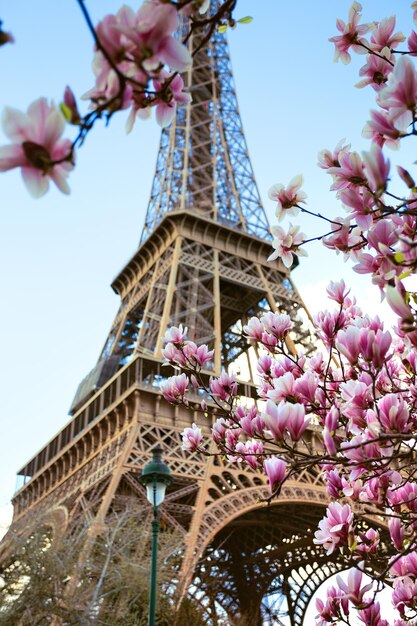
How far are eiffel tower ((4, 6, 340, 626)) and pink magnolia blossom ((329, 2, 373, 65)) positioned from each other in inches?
566

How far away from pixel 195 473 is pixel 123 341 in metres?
11.7

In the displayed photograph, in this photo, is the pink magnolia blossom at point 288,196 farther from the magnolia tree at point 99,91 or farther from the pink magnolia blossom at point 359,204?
the magnolia tree at point 99,91

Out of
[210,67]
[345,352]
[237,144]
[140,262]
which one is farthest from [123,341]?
[345,352]

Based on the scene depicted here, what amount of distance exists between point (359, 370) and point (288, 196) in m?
1.10

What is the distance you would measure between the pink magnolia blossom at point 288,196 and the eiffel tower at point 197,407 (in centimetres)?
1403

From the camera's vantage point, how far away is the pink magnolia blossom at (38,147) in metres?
1.63

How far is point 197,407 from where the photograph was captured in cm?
1507

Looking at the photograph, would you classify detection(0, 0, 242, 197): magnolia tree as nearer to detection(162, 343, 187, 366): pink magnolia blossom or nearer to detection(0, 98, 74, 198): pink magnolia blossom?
detection(0, 98, 74, 198): pink magnolia blossom

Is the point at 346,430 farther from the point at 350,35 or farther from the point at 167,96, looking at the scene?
the point at 167,96

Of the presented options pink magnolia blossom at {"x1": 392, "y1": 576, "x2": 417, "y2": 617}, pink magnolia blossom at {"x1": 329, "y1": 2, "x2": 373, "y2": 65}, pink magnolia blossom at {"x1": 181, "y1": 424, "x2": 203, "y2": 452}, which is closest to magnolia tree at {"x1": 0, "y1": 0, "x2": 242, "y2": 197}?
pink magnolia blossom at {"x1": 329, "y1": 2, "x2": 373, "y2": 65}

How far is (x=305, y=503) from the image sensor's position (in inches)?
830

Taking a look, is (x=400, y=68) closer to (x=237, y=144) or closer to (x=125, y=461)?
(x=125, y=461)

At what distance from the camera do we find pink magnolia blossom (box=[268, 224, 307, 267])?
152 inches

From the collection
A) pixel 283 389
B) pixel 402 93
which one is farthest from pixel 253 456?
pixel 402 93
